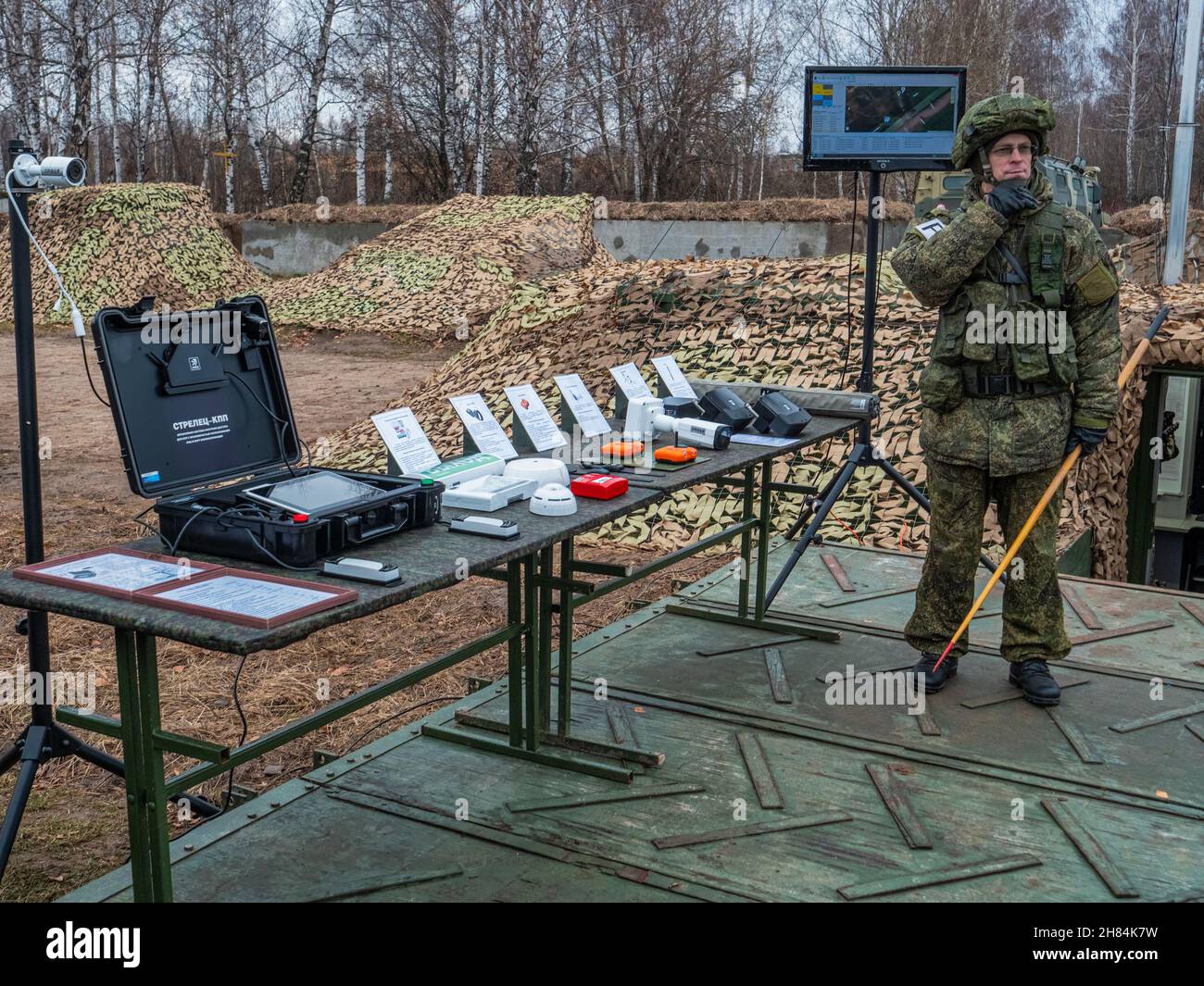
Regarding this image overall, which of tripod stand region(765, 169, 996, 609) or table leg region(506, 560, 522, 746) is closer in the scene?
table leg region(506, 560, 522, 746)

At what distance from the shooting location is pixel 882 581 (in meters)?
5.99

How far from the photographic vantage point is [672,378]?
4.97 meters

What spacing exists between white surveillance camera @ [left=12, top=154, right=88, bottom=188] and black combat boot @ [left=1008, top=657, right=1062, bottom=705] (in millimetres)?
3520

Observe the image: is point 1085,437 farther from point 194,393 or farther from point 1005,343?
point 194,393

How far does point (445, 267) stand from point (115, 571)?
14936 mm

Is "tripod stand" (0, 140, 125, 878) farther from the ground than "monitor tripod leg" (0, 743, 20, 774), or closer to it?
farther from the ground

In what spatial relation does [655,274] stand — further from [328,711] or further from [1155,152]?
[1155,152]

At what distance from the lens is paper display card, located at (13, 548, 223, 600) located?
104 inches

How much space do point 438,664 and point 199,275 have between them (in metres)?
17.3

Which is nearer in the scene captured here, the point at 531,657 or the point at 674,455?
the point at 531,657

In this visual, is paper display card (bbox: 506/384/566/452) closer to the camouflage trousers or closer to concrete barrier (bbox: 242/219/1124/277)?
the camouflage trousers

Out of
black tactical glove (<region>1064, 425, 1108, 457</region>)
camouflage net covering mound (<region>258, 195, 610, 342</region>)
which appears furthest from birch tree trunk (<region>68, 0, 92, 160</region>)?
black tactical glove (<region>1064, 425, 1108, 457</region>)

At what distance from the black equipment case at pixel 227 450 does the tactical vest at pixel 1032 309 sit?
2059 mm

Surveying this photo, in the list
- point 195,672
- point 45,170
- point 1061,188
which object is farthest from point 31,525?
point 1061,188
